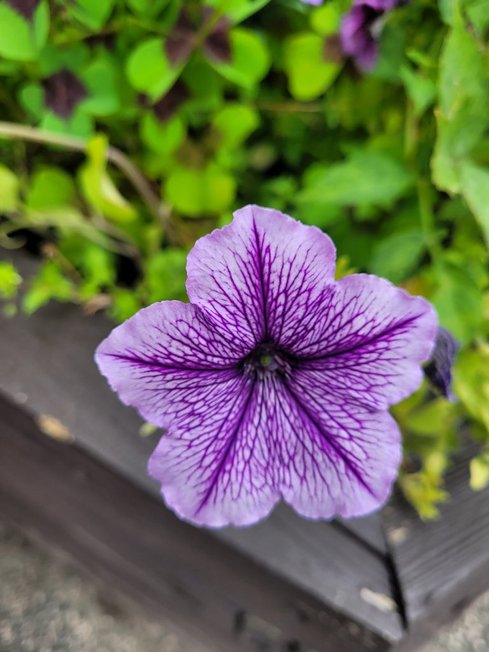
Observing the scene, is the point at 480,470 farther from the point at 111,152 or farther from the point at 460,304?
the point at 111,152

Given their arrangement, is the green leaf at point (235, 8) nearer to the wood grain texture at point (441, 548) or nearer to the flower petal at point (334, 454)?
the flower petal at point (334, 454)

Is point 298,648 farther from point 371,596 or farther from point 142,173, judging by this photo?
point 142,173

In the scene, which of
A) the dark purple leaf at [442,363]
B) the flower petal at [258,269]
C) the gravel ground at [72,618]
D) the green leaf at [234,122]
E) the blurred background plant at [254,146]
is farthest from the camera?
the gravel ground at [72,618]

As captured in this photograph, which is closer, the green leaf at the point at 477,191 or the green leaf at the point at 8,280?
the green leaf at the point at 477,191

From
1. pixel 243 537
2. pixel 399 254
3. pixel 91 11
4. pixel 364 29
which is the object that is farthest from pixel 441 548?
pixel 91 11

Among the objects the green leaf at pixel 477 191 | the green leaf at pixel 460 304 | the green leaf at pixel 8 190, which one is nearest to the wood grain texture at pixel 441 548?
the green leaf at pixel 460 304

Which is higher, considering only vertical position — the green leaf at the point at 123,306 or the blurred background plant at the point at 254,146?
the blurred background plant at the point at 254,146

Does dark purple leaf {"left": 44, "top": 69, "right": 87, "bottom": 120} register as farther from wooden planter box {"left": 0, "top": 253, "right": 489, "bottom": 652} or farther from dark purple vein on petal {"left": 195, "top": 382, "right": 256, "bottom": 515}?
dark purple vein on petal {"left": 195, "top": 382, "right": 256, "bottom": 515}

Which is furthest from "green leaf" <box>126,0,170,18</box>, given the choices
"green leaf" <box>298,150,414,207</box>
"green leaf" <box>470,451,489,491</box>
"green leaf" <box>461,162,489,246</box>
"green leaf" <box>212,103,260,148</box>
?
"green leaf" <box>470,451,489,491</box>
